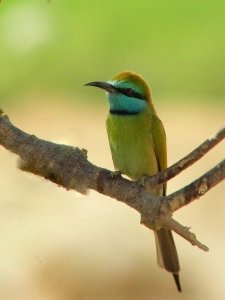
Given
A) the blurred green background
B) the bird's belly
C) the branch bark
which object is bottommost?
the branch bark

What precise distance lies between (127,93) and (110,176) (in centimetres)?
54

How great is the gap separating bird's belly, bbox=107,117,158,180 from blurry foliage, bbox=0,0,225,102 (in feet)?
9.37

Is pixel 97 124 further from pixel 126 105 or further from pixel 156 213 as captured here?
pixel 156 213

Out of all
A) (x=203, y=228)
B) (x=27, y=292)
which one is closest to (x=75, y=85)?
(x=203, y=228)

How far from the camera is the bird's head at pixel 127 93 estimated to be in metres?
2.54

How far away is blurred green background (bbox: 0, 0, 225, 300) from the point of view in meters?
3.54

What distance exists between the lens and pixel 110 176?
2.06m

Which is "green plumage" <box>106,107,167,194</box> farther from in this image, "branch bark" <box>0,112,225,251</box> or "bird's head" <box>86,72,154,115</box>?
"branch bark" <box>0,112,225,251</box>

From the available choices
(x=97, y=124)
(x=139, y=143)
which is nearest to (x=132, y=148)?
(x=139, y=143)

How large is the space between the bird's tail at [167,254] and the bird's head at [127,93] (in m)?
0.31

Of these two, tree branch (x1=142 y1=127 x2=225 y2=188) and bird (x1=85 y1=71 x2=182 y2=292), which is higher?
bird (x1=85 y1=71 x2=182 y2=292)

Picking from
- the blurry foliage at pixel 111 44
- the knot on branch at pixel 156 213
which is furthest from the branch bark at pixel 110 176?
the blurry foliage at pixel 111 44

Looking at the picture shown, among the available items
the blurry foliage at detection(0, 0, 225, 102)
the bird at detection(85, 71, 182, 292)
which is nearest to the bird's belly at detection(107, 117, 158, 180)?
the bird at detection(85, 71, 182, 292)

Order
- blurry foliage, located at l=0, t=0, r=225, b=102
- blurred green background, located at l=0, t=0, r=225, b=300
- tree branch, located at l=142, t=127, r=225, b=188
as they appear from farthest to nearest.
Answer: blurry foliage, located at l=0, t=0, r=225, b=102, blurred green background, located at l=0, t=0, r=225, b=300, tree branch, located at l=142, t=127, r=225, b=188
